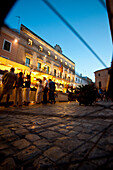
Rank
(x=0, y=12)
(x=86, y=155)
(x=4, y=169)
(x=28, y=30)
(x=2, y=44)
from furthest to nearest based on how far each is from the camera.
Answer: (x=28, y=30) < (x=2, y=44) < (x=86, y=155) < (x=4, y=169) < (x=0, y=12)

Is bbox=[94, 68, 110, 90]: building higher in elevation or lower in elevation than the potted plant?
higher

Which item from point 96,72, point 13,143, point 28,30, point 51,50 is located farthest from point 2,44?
point 96,72

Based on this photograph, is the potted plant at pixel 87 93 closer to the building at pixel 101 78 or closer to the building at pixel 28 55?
the building at pixel 28 55

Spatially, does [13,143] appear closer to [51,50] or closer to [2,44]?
[2,44]

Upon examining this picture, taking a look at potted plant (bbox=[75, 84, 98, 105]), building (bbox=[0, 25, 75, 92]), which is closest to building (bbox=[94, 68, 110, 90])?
building (bbox=[0, 25, 75, 92])

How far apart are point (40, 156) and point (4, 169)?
0.28 meters

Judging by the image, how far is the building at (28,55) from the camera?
1129 cm

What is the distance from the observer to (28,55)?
16.8 m

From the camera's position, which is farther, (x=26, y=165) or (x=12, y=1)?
(x=26, y=165)

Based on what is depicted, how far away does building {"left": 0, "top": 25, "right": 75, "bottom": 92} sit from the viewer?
37.0 feet

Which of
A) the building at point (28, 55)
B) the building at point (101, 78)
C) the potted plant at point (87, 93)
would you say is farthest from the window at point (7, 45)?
the building at point (101, 78)

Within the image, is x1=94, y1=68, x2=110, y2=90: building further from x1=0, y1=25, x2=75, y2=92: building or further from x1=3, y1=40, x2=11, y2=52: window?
x1=3, y1=40, x2=11, y2=52: window

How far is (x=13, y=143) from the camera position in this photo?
0.98 meters

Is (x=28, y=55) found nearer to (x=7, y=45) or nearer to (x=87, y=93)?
(x=7, y=45)
